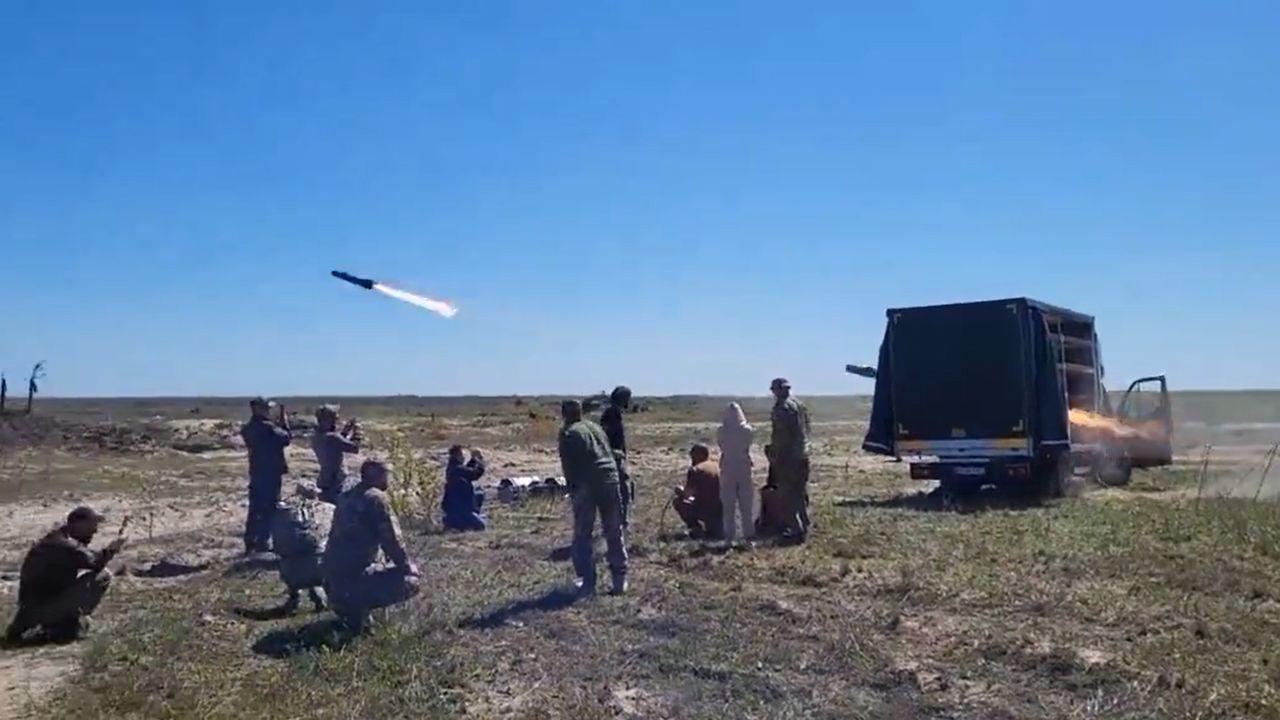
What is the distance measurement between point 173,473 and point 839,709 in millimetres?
23282

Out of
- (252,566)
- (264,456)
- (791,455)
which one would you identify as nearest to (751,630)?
(791,455)

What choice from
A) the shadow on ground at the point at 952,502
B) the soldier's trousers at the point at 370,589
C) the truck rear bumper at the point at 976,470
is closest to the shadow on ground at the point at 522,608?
the soldier's trousers at the point at 370,589

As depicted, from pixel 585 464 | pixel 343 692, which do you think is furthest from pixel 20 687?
pixel 585 464

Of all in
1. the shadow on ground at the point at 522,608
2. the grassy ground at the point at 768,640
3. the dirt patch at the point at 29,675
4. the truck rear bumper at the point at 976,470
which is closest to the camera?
the grassy ground at the point at 768,640

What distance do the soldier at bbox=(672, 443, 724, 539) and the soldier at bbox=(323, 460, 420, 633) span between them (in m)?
5.18

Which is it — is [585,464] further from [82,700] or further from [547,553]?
[82,700]

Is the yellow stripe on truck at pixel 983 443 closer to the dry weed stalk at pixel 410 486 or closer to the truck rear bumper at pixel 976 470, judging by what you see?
the truck rear bumper at pixel 976 470

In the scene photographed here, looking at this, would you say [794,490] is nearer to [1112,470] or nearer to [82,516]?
[82,516]

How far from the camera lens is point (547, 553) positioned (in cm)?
1266

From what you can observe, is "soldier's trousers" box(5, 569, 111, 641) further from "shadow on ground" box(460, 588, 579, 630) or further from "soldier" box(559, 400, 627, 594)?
"soldier" box(559, 400, 627, 594)

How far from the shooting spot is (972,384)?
1711 centimetres

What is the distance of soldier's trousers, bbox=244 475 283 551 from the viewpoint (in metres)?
13.4

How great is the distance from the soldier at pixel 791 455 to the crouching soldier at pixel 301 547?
4.80 m

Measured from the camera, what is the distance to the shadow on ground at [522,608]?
29.9ft
